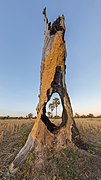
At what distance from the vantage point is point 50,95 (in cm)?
855

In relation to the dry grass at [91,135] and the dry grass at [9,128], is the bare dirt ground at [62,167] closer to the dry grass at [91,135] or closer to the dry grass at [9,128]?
the dry grass at [91,135]

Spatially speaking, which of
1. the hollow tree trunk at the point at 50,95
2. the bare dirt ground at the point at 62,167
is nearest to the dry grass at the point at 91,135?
the bare dirt ground at the point at 62,167

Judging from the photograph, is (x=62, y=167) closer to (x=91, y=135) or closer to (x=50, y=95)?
(x=50, y=95)

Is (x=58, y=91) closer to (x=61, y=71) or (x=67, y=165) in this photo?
(x=61, y=71)

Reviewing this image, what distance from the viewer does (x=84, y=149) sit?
28.5ft

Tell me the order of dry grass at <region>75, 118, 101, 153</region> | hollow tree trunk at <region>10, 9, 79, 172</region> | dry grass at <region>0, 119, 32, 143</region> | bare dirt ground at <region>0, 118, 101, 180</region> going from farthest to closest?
1. dry grass at <region>0, 119, 32, 143</region>
2. dry grass at <region>75, 118, 101, 153</region>
3. hollow tree trunk at <region>10, 9, 79, 172</region>
4. bare dirt ground at <region>0, 118, 101, 180</region>

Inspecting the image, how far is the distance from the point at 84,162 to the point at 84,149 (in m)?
0.93

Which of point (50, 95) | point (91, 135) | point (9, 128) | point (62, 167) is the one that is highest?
point (50, 95)

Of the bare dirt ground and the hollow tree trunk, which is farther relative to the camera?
the hollow tree trunk

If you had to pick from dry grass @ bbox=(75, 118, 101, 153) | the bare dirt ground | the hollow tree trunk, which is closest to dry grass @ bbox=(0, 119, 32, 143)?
the hollow tree trunk

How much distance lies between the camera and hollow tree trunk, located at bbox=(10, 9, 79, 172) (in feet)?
26.8

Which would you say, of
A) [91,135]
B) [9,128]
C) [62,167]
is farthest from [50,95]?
[9,128]

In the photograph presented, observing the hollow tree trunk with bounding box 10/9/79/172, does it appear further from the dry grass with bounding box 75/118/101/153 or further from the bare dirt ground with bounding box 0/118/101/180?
the dry grass with bounding box 75/118/101/153

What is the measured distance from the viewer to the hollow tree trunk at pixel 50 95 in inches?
321
